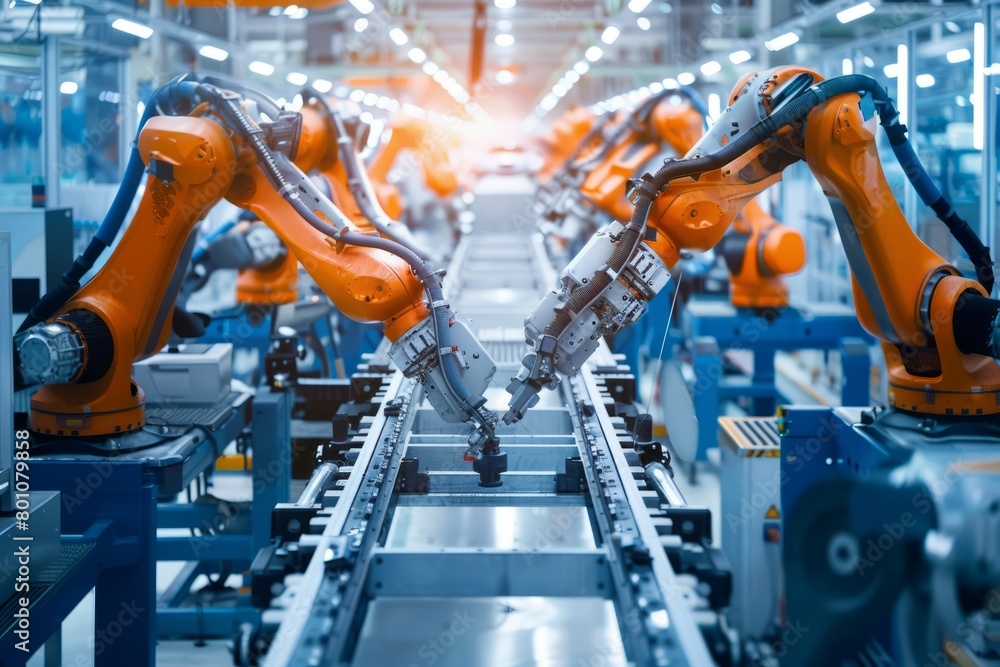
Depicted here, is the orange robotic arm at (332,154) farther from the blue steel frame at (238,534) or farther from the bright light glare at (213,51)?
the bright light glare at (213,51)

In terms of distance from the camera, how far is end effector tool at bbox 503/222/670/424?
342 cm

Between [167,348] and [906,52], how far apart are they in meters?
5.49

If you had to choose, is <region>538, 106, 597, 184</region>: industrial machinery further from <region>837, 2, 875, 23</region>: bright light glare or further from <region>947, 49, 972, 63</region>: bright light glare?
<region>837, 2, 875, 23</region>: bright light glare

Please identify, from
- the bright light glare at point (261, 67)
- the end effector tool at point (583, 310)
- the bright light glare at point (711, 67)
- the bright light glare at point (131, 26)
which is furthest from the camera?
the bright light glare at point (711, 67)

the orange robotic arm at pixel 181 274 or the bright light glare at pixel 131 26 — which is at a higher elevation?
the bright light glare at pixel 131 26

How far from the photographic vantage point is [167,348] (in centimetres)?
468

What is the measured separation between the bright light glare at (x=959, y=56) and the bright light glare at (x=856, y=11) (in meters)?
0.81

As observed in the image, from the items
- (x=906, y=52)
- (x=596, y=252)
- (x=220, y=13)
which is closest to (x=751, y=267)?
(x=906, y=52)

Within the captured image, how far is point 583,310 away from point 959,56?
4567mm

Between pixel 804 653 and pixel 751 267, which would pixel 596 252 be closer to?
pixel 804 653

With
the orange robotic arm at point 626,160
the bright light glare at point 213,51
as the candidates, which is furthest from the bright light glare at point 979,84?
the bright light glare at point 213,51

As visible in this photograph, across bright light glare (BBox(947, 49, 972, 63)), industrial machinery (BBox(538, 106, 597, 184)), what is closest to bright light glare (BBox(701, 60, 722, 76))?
industrial machinery (BBox(538, 106, 597, 184))

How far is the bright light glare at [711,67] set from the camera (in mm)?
11035

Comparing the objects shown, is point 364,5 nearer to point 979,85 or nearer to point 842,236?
point 979,85
